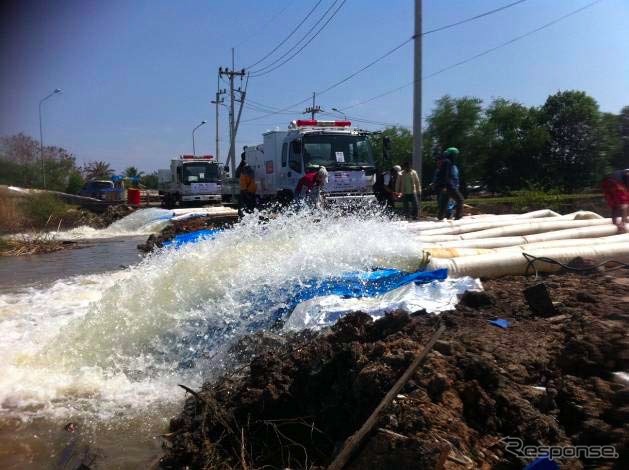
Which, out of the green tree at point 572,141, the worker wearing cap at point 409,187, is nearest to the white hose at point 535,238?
the worker wearing cap at point 409,187

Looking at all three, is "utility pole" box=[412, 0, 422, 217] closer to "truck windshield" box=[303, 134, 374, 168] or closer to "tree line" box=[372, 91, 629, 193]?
"truck windshield" box=[303, 134, 374, 168]

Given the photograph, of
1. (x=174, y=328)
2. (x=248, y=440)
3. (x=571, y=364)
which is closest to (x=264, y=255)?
(x=174, y=328)

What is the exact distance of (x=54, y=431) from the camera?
4629mm

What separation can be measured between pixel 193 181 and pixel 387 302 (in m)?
25.1

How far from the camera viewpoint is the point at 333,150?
51.7 feet

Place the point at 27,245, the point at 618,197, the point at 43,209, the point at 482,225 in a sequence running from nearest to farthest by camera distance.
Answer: the point at 618,197, the point at 482,225, the point at 27,245, the point at 43,209

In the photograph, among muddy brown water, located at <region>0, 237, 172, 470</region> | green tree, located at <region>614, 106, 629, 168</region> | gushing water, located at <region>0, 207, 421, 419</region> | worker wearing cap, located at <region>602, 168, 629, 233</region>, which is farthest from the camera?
green tree, located at <region>614, 106, 629, 168</region>

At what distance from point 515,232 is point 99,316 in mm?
6450

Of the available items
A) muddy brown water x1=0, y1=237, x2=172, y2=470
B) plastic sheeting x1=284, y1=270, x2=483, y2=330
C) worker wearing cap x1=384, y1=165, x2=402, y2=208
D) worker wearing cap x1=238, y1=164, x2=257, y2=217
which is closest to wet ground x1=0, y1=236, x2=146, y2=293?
worker wearing cap x1=238, y1=164, x2=257, y2=217

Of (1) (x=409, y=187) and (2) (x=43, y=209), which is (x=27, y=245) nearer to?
(2) (x=43, y=209)

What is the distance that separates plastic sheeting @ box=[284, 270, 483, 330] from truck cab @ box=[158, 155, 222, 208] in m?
24.4

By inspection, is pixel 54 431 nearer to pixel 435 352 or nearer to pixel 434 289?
pixel 435 352

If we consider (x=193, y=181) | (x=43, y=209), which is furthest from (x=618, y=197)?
(x=193, y=181)

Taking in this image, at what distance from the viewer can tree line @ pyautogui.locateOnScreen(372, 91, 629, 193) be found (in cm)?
3183
